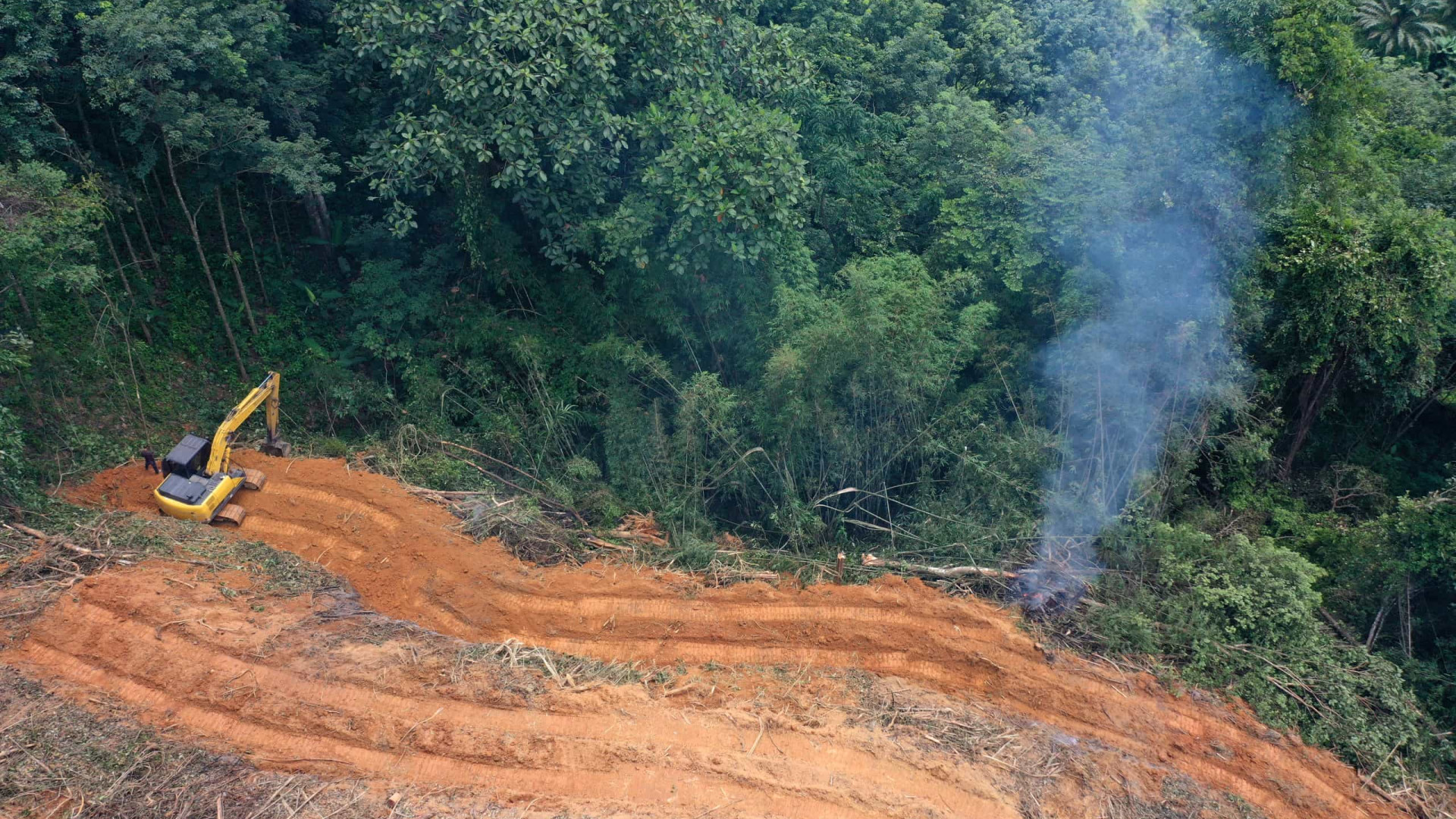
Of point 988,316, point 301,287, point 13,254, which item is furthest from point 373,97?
point 988,316

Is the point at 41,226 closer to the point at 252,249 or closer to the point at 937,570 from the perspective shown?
the point at 252,249

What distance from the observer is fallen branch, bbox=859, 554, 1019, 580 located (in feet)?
26.9

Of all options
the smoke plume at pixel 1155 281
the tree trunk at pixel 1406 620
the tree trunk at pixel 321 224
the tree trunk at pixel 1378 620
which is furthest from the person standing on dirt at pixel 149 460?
the tree trunk at pixel 1406 620

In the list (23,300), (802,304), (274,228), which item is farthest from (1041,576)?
(23,300)

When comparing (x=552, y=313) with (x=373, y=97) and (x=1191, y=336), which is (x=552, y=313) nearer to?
(x=373, y=97)

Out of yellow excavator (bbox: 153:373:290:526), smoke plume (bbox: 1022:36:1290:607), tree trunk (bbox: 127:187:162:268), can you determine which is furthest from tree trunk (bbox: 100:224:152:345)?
smoke plume (bbox: 1022:36:1290:607)

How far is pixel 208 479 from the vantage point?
8.38 metres

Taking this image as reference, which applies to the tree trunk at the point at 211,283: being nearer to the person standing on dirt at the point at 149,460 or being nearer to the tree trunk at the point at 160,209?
the tree trunk at the point at 160,209

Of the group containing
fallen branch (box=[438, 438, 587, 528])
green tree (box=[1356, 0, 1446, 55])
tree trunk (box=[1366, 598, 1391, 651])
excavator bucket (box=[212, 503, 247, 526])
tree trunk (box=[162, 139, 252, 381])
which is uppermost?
green tree (box=[1356, 0, 1446, 55])

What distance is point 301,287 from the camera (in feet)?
37.4

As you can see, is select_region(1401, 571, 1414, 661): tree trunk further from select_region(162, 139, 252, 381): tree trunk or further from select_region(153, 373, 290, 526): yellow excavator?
select_region(162, 139, 252, 381): tree trunk

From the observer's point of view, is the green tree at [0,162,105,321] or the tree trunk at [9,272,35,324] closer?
the green tree at [0,162,105,321]

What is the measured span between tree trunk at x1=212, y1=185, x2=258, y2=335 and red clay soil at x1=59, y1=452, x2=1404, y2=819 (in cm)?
265

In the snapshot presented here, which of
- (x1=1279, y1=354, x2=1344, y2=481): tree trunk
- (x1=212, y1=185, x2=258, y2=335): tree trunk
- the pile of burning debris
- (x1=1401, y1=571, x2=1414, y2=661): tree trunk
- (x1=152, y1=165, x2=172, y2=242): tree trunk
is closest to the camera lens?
(x1=1401, y1=571, x2=1414, y2=661): tree trunk
